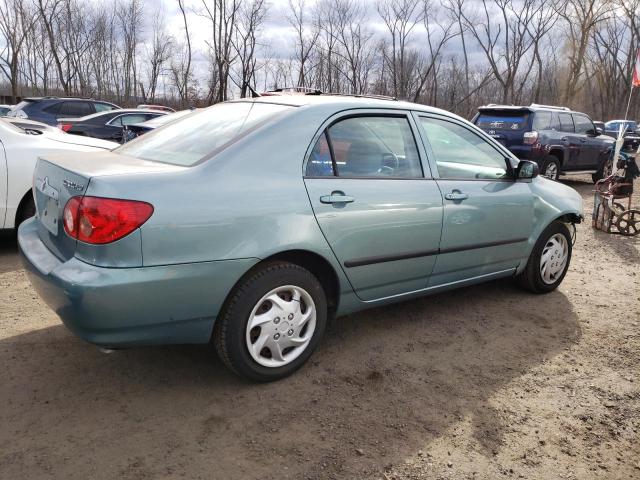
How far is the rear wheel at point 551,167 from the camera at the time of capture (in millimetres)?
11688

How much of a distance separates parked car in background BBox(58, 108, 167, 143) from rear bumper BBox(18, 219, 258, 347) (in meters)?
10.2

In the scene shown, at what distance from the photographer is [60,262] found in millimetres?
2541

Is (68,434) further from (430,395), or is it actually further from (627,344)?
(627,344)

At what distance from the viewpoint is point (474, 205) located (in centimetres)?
360

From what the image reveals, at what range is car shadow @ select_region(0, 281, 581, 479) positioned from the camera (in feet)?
7.42

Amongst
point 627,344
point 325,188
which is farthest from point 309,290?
point 627,344

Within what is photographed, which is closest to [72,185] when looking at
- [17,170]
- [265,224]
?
[265,224]

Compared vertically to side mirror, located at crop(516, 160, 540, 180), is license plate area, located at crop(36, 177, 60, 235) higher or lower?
lower

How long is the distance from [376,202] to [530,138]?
9263mm

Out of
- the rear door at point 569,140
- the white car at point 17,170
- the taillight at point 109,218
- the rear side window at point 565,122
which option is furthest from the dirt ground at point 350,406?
the rear side window at point 565,122

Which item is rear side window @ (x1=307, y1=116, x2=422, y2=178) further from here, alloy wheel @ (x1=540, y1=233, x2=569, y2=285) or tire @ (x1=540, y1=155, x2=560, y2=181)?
tire @ (x1=540, y1=155, x2=560, y2=181)

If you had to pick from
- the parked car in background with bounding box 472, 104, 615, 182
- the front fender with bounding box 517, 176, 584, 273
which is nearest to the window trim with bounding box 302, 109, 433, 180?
the front fender with bounding box 517, 176, 584, 273

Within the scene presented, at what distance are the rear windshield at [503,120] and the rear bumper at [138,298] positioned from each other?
10.2 m

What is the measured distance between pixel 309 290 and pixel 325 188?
556 mm
